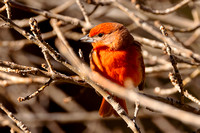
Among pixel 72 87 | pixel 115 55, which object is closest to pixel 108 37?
pixel 115 55

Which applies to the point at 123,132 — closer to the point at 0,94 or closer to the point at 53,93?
the point at 53,93

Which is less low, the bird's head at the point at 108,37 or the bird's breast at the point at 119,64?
the bird's head at the point at 108,37

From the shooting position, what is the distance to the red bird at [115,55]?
142 inches

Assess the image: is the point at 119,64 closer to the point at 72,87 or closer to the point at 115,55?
the point at 115,55

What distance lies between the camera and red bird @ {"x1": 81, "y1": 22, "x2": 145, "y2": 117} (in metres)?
3.61

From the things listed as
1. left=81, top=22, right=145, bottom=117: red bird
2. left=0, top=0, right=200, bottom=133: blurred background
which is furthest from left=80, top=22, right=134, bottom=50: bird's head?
left=0, top=0, right=200, bottom=133: blurred background

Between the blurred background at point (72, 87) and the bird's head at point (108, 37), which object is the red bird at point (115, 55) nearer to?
the bird's head at point (108, 37)

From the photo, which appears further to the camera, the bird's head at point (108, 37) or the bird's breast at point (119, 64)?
the bird's head at point (108, 37)

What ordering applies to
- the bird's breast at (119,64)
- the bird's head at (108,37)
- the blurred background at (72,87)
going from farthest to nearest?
the blurred background at (72,87) < the bird's head at (108,37) < the bird's breast at (119,64)

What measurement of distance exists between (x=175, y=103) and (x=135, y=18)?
50.7 inches

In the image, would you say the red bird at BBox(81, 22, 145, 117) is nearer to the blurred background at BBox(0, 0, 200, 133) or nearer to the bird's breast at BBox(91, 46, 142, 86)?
the bird's breast at BBox(91, 46, 142, 86)

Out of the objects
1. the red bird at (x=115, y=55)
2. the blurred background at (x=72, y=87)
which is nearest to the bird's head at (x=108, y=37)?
the red bird at (x=115, y=55)

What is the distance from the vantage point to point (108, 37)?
3.99 m

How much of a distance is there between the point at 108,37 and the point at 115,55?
1.33 feet
